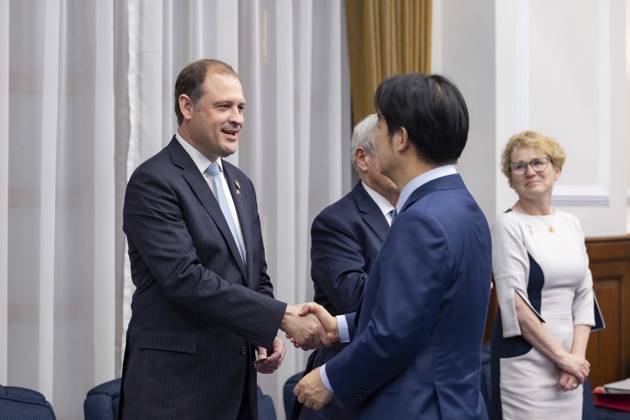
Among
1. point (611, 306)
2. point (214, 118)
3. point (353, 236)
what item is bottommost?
point (611, 306)

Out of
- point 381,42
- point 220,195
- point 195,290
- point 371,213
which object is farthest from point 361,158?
Result: point 381,42

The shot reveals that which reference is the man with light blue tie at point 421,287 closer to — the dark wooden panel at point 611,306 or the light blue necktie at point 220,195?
the light blue necktie at point 220,195

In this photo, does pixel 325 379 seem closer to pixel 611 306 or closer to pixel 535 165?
pixel 535 165

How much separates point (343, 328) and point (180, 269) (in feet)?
1.67

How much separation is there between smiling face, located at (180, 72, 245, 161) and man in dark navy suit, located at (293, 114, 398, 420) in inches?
16.5

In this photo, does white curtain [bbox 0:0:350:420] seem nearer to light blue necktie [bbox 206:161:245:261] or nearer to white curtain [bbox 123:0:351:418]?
white curtain [bbox 123:0:351:418]

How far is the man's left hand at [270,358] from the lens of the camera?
2783mm

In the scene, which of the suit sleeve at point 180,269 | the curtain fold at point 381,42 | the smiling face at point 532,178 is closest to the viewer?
the suit sleeve at point 180,269

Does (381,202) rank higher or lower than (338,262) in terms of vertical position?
higher

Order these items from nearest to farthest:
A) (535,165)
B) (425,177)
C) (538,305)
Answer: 1. (425,177)
2. (538,305)
3. (535,165)

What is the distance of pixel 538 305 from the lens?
11.7 ft

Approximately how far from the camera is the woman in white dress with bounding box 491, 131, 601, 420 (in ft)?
11.6

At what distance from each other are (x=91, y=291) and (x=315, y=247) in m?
1.04

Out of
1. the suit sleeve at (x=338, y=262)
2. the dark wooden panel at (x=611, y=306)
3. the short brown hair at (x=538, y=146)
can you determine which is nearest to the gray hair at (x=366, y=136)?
the suit sleeve at (x=338, y=262)
